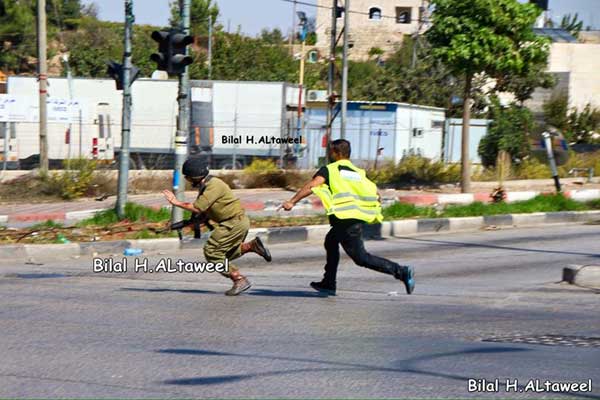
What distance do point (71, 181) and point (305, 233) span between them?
862cm

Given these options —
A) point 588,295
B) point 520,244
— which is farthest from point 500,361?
point 520,244

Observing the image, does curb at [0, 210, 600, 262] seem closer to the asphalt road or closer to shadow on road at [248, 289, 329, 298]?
the asphalt road

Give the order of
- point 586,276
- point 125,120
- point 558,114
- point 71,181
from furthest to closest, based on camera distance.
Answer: point 558,114
point 71,181
point 125,120
point 586,276

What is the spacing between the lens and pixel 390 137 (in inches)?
1350

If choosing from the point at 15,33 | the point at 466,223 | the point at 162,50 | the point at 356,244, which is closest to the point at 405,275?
the point at 356,244

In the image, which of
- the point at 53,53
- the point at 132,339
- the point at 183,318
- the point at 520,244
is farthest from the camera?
the point at 53,53

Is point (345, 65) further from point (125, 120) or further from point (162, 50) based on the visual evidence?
point (162, 50)

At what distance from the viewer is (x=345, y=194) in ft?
32.1

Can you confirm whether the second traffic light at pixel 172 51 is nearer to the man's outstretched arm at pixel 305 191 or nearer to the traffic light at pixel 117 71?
the traffic light at pixel 117 71

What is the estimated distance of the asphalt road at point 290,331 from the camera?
646 cm

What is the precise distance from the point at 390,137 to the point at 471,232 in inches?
667

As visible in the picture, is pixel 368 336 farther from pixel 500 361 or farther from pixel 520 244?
pixel 520 244

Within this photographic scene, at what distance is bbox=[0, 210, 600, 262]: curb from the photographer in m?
14.0

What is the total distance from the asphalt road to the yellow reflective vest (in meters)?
0.94
